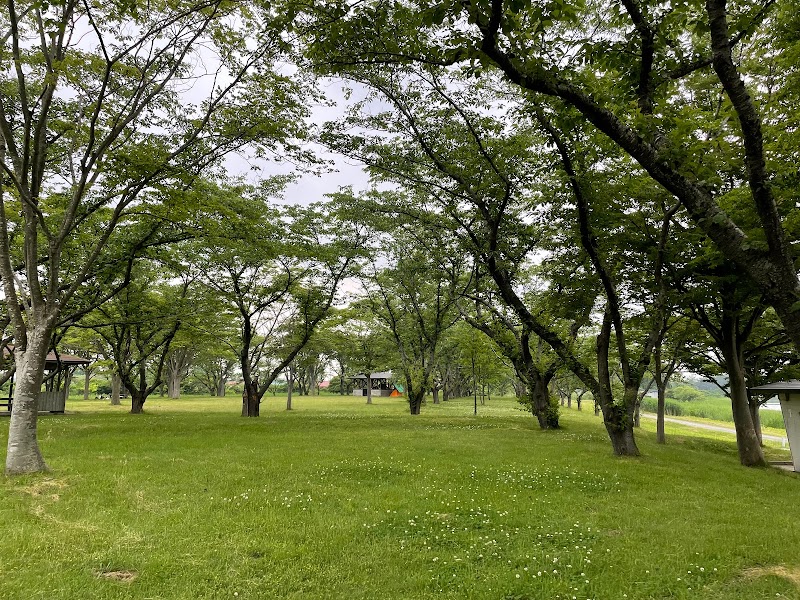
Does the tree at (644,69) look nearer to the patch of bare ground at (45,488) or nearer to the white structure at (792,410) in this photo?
the patch of bare ground at (45,488)

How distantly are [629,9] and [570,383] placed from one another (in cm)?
4605

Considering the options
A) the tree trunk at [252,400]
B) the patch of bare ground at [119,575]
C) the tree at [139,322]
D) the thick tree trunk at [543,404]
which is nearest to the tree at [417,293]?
the thick tree trunk at [543,404]

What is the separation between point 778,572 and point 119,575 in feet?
22.7

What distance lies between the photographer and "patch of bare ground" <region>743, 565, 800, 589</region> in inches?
190

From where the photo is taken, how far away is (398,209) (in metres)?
20.0

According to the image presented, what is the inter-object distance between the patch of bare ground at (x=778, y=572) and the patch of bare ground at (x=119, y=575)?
20.8 feet

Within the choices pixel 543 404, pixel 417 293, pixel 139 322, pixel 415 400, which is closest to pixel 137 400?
pixel 139 322

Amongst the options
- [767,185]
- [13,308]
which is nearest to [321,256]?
[13,308]

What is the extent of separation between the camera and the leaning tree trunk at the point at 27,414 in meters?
8.46

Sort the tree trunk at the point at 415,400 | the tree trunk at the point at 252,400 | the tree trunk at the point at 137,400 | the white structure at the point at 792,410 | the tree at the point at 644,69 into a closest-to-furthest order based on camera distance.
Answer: the tree at the point at 644,69 < the white structure at the point at 792,410 < the tree trunk at the point at 252,400 < the tree trunk at the point at 137,400 < the tree trunk at the point at 415,400

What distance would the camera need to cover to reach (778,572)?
4.96 metres

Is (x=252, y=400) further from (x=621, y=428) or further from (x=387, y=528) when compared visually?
(x=387, y=528)

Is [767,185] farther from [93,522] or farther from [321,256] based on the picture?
[321,256]

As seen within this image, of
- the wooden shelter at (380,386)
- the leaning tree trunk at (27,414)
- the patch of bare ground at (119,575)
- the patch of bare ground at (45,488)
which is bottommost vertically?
the wooden shelter at (380,386)
